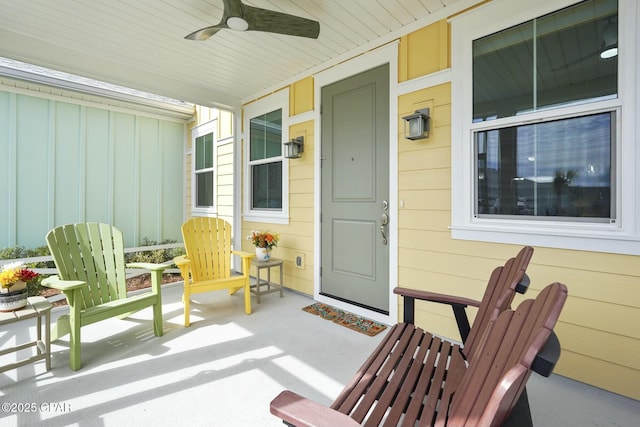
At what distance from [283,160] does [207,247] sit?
4.99ft

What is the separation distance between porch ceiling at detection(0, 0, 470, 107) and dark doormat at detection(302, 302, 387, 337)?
2.84 meters

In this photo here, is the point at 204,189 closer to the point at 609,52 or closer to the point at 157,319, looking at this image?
the point at 157,319

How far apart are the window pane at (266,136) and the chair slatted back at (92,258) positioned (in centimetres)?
223

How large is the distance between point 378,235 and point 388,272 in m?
0.39

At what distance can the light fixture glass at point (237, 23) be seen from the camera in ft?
7.25

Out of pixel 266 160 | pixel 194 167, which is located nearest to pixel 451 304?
pixel 266 160

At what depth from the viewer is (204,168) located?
5.76m

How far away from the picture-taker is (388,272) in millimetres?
2982

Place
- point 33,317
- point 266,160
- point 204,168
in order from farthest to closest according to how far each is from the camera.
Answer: point 204,168, point 266,160, point 33,317

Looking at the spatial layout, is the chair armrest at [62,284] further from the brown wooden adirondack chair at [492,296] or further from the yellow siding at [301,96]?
the yellow siding at [301,96]

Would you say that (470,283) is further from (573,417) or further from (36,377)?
(36,377)

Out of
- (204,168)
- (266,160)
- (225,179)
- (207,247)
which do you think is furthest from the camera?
(204,168)

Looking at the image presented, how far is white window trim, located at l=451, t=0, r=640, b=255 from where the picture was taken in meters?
1.79

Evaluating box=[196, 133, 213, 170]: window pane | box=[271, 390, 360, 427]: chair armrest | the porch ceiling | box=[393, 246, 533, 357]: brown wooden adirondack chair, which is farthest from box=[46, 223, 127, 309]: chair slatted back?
box=[196, 133, 213, 170]: window pane
